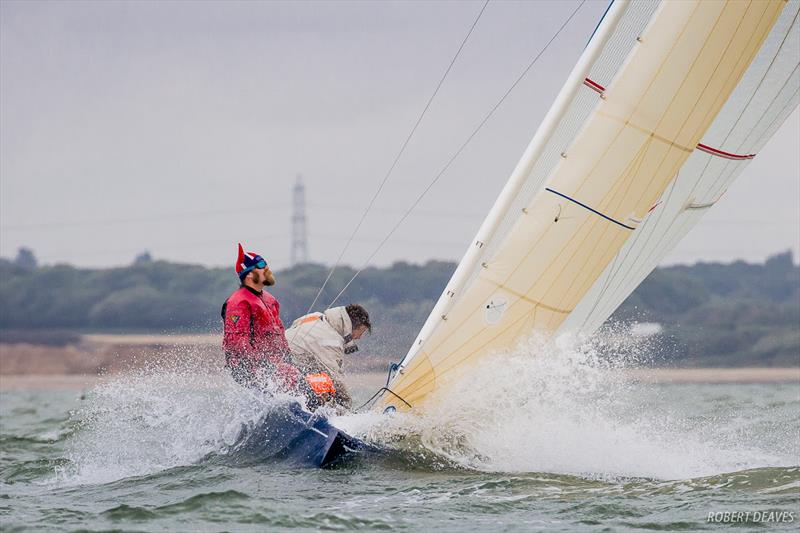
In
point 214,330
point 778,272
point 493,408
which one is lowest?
point 493,408

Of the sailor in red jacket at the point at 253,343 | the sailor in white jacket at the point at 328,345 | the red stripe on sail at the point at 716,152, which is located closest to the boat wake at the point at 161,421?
the sailor in red jacket at the point at 253,343

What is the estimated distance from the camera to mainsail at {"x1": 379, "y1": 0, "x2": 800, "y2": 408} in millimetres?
7820

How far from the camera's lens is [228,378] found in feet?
27.3

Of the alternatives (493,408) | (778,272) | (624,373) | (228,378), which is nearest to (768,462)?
(624,373)

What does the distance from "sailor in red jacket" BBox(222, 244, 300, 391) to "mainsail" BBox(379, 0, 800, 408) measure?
0.73 meters

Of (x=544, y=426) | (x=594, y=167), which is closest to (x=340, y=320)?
(x=544, y=426)

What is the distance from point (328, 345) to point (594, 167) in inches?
84.9

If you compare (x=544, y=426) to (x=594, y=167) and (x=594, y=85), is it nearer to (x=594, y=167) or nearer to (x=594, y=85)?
(x=594, y=167)

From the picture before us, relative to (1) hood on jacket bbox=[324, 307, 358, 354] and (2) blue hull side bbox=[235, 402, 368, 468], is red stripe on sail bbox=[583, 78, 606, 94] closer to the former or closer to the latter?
(1) hood on jacket bbox=[324, 307, 358, 354]

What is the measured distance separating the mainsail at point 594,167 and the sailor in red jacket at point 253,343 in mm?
735

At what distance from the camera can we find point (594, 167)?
7.93 m

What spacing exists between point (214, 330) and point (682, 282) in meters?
33.1

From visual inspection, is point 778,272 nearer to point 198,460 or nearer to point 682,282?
point 682,282

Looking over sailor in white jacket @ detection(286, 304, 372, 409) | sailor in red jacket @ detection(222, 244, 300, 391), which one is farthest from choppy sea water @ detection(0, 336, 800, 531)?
sailor in white jacket @ detection(286, 304, 372, 409)
